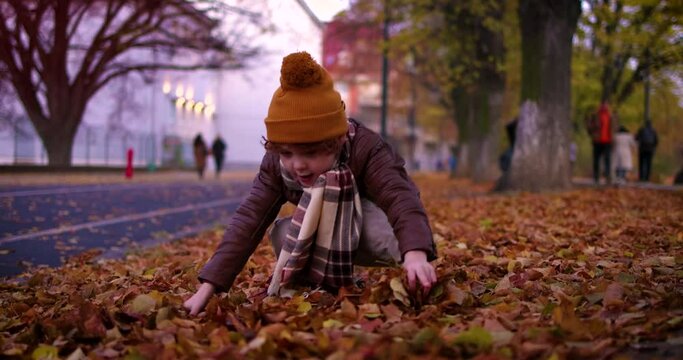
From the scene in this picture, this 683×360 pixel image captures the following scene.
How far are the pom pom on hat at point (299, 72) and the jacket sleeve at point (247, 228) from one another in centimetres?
50

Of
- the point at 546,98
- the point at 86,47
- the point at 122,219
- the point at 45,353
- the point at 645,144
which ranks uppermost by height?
the point at 86,47

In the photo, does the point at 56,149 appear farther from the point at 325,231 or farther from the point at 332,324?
the point at 332,324

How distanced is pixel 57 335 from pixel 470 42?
68.3ft

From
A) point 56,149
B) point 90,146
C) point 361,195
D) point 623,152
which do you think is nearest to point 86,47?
point 56,149

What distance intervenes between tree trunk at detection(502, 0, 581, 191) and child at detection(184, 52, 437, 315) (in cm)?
1179

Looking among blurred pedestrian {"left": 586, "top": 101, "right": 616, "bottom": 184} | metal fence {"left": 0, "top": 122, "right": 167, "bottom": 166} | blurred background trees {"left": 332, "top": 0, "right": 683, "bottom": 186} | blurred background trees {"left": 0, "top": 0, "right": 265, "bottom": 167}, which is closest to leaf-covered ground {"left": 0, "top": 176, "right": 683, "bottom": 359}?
blurred background trees {"left": 332, "top": 0, "right": 683, "bottom": 186}

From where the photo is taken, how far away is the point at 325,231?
12.6 feet

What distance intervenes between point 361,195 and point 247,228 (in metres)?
0.60

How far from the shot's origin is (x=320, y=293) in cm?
387

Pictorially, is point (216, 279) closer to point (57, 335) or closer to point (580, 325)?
point (57, 335)

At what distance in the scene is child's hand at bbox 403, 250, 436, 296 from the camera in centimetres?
337

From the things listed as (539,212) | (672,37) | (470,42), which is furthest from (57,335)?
(672,37)

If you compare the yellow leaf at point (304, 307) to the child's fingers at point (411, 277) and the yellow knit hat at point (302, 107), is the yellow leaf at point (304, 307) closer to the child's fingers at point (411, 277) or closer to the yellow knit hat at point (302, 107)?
the child's fingers at point (411, 277)

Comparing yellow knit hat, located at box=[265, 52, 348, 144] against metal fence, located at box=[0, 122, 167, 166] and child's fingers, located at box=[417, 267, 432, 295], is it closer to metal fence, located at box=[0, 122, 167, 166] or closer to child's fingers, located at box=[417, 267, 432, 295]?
child's fingers, located at box=[417, 267, 432, 295]
